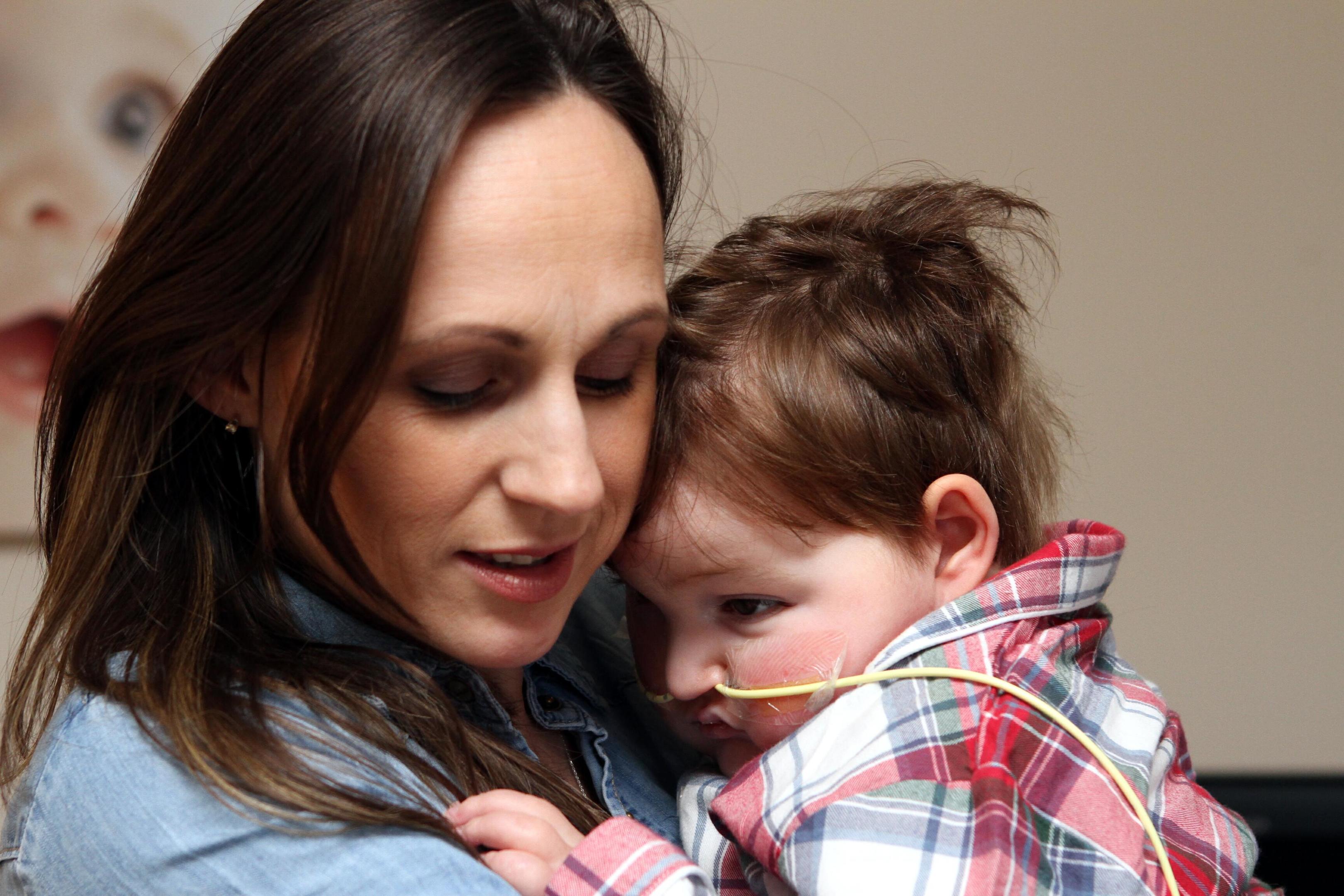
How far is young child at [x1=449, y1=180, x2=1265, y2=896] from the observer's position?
96cm

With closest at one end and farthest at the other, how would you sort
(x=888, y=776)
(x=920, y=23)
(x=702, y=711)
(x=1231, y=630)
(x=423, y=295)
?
(x=423, y=295) < (x=888, y=776) < (x=702, y=711) < (x=920, y=23) < (x=1231, y=630)

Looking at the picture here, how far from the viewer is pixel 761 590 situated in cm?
119

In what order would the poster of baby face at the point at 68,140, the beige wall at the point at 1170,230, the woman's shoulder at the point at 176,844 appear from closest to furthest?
the woman's shoulder at the point at 176,844 < the poster of baby face at the point at 68,140 < the beige wall at the point at 1170,230

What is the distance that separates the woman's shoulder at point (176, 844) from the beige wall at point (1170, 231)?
5.48 feet

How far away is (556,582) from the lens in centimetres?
104

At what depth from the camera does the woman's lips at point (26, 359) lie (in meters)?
2.21

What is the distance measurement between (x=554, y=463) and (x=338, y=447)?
160 mm

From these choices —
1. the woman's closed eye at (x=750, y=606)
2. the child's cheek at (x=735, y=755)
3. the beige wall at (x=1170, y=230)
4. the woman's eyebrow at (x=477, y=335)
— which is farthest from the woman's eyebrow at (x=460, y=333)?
the beige wall at (x=1170, y=230)

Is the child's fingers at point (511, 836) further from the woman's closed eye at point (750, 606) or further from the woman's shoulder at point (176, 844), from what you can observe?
the woman's closed eye at point (750, 606)

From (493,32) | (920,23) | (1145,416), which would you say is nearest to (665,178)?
(493,32)

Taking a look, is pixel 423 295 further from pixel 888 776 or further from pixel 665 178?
pixel 888 776

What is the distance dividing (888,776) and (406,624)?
42cm

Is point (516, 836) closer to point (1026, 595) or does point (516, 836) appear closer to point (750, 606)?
point (750, 606)

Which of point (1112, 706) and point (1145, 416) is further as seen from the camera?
point (1145, 416)
